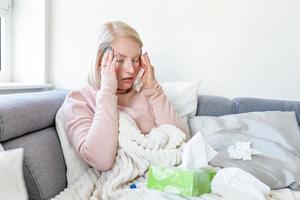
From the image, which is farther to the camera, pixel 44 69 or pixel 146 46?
pixel 44 69

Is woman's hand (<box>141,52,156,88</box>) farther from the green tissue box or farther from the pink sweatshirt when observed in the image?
the green tissue box

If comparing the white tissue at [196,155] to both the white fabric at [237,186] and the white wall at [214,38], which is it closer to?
the white fabric at [237,186]

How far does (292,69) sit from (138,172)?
2.88 feet

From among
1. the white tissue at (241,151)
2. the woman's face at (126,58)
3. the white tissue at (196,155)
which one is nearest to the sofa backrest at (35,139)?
the woman's face at (126,58)

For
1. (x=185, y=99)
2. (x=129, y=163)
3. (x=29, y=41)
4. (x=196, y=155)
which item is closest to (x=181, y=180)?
(x=196, y=155)

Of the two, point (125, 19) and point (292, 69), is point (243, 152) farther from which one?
point (125, 19)

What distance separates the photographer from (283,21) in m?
1.28

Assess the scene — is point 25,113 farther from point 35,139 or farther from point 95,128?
point 95,128

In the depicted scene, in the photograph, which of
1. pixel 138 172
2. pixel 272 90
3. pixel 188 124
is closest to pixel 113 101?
pixel 138 172

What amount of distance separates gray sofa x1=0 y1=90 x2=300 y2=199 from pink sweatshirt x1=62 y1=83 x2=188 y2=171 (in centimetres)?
7

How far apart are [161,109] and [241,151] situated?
335 millimetres

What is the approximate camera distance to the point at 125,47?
1037 millimetres

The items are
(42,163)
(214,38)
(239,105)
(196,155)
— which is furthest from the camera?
(214,38)

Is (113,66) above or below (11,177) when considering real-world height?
above
